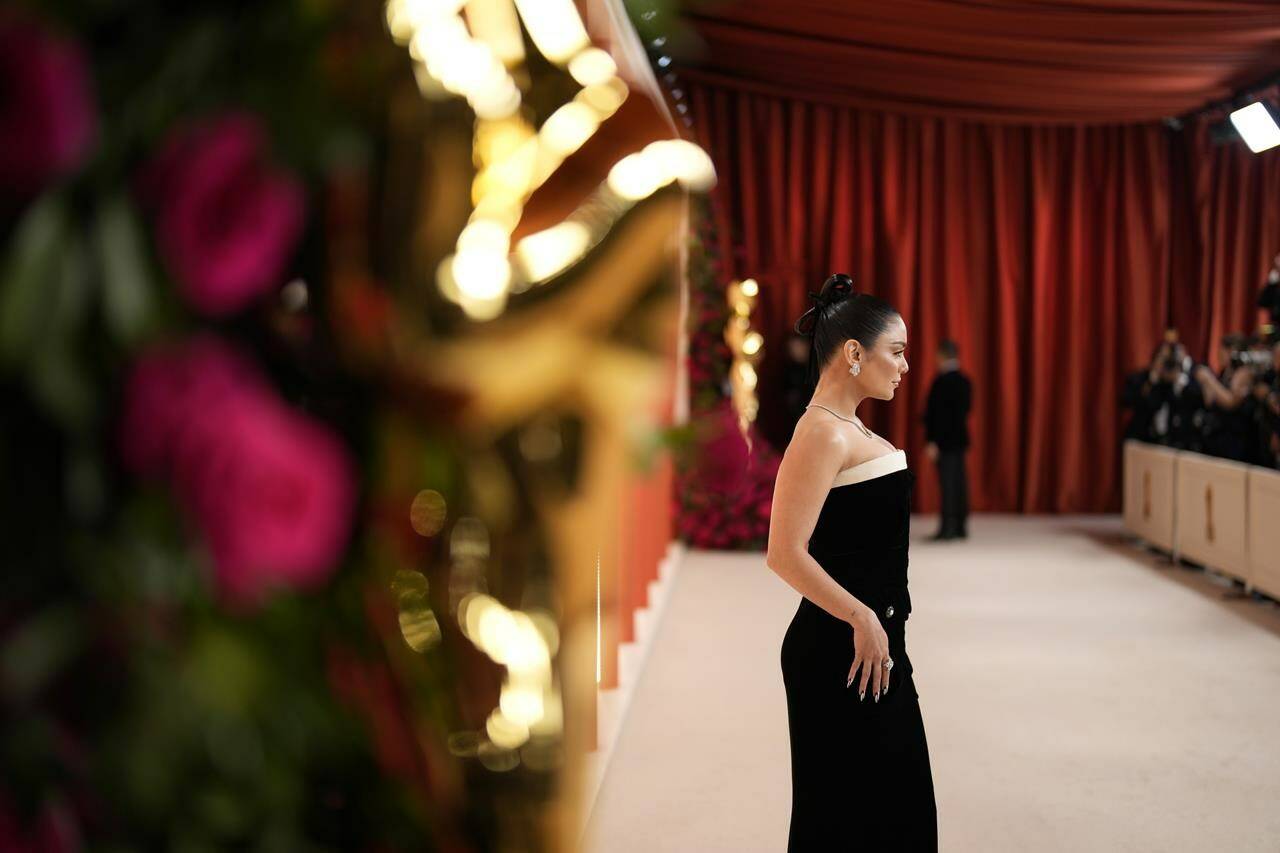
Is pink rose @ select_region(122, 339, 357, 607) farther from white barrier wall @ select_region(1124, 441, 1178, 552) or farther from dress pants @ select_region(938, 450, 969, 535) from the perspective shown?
dress pants @ select_region(938, 450, 969, 535)

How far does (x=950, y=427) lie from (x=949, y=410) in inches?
5.3

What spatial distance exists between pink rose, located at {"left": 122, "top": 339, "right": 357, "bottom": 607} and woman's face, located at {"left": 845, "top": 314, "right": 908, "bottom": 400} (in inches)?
80.0

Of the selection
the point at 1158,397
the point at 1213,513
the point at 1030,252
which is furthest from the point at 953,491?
the point at 1030,252

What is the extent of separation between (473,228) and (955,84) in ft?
31.8

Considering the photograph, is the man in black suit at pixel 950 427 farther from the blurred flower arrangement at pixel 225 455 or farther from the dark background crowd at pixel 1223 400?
the blurred flower arrangement at pixel 225 455

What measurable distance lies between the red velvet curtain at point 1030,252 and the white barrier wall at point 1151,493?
234cm

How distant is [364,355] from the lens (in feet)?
1.16

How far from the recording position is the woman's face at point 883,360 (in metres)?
2.29

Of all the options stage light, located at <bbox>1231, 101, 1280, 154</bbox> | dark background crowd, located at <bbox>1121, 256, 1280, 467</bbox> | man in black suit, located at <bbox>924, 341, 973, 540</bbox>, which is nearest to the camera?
dark background crowd, located at <bbox>1121, 256, 1280, 467</bbox>

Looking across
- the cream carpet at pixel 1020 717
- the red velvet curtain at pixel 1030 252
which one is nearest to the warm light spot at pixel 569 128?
the cream carpet at pixel 1020 717

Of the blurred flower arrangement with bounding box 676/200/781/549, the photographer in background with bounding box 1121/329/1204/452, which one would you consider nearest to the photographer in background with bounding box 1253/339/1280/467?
the photographer in background with bounding box 1121/329/1204/452

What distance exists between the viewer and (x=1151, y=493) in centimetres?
836

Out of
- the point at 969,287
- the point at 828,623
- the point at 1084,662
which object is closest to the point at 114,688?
the point at 828,623

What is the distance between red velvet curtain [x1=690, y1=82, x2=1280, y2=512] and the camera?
36.2 ft
